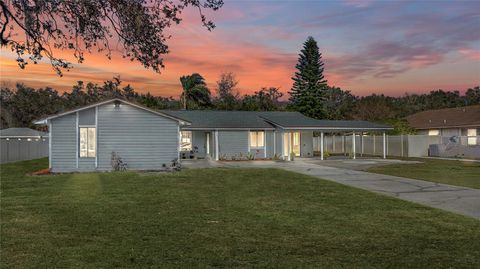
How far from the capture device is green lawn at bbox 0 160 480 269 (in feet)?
21.3

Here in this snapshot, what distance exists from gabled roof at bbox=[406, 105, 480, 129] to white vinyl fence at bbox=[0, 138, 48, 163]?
34452 mm

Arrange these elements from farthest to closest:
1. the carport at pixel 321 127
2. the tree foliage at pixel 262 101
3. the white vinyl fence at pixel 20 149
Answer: the tree foliage at pixel 262 101 < the carport at pixel 321 127 < the white vinyl fence at pixel 20 149

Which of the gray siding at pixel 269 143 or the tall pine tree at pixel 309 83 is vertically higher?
the tall pine tree at pixel 309 83

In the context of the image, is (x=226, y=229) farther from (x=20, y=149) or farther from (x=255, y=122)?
(x=20, y=149)

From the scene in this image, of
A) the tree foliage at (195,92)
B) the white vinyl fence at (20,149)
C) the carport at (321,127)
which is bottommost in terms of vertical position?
the white vinyl fence at (20,149)

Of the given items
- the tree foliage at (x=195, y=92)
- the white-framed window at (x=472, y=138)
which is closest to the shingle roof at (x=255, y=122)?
the white-framed window at (x=472, y=138)

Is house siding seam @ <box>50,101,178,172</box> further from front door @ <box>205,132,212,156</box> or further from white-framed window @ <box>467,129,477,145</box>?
white-framed window @ <box>467,129,477,145</box>

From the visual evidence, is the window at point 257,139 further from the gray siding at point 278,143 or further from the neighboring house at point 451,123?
the neighboring house at point 451,123

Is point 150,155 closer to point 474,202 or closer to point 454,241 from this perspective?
point 474,202

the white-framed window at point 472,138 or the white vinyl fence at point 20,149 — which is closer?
the white vinyl fence at point 20,149

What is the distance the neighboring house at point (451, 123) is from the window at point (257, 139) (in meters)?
15.1

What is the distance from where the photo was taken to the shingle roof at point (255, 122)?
104ft

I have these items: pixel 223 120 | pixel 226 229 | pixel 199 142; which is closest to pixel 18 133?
pixel 199 142

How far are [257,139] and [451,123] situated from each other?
18172mm
